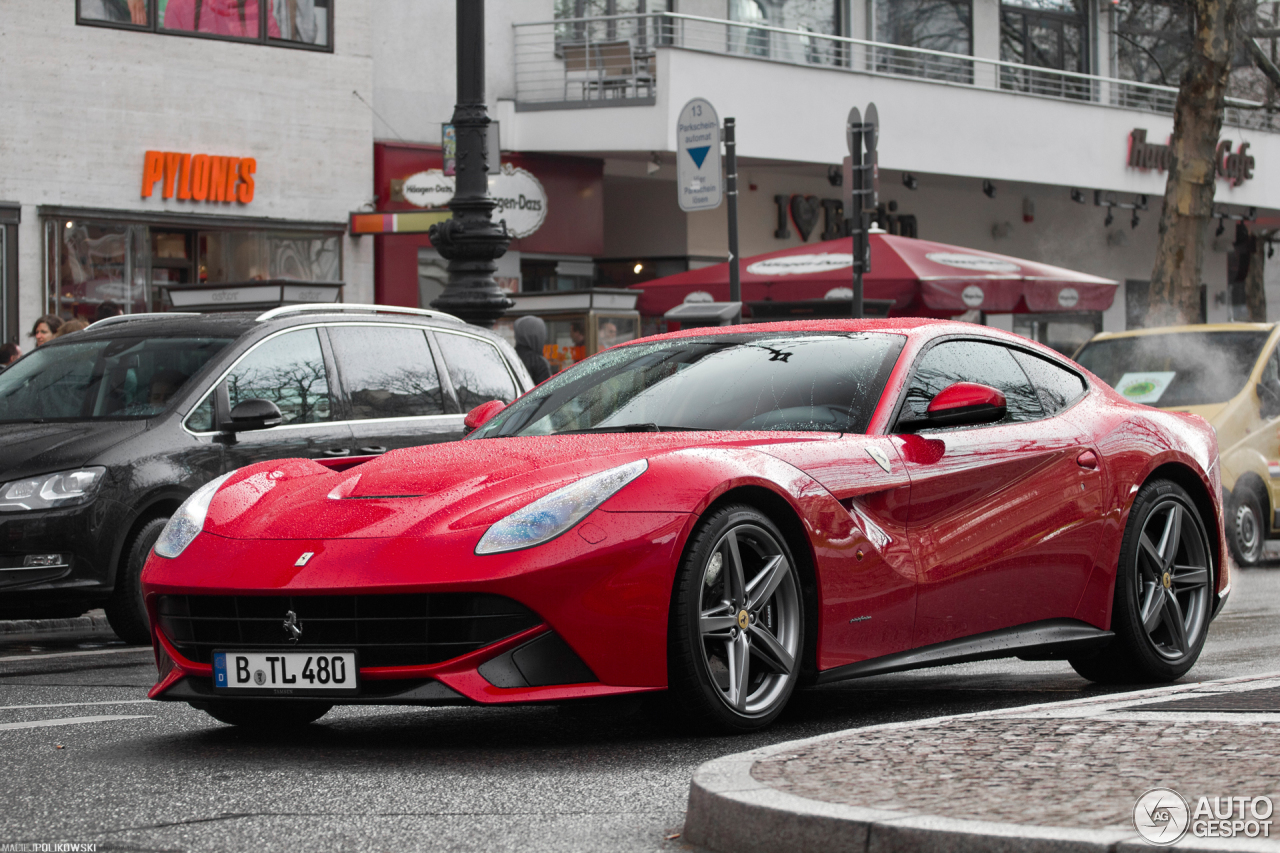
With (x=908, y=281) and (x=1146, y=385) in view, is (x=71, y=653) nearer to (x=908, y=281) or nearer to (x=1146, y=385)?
(x=1146, y=385)

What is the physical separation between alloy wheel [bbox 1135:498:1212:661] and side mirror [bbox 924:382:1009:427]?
1282 mm

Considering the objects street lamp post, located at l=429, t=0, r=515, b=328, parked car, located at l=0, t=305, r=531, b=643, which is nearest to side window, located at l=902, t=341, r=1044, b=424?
parked car, located at l=0, t=305, r=531, b=643

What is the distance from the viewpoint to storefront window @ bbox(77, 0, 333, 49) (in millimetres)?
20703

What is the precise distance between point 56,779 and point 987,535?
10.2ft

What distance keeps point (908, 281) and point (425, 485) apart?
43.1 feet

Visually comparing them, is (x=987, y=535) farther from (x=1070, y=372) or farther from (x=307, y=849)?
(x=307, y=849)

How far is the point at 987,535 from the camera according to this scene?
6.37 m

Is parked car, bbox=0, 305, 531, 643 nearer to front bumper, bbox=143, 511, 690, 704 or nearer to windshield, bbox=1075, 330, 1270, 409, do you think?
front bumper, bbox=143, 511, 690, 704

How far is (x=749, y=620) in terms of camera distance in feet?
18.3

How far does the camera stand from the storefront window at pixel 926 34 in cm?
2984

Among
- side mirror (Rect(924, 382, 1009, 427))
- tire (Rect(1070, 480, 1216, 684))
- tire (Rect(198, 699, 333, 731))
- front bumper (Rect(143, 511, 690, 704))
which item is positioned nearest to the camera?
front bumper (Rect(143, 511, 690, 704))

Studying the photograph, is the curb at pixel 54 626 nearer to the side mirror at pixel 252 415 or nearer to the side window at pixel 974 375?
the side mirror at pixel 252 415

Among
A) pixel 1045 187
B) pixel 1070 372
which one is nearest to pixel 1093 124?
pixel 1045 187

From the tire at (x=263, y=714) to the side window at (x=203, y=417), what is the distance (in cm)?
365
